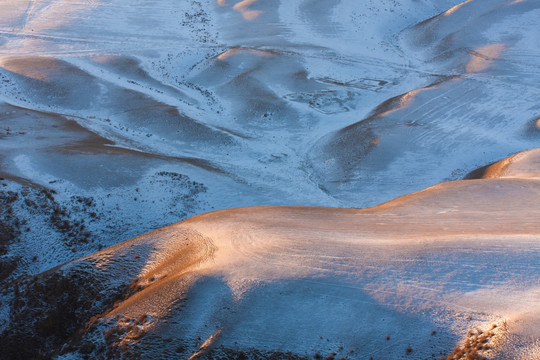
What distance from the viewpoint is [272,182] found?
26797mm

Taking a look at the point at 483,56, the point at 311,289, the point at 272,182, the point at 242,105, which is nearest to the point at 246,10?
the point at 242,105

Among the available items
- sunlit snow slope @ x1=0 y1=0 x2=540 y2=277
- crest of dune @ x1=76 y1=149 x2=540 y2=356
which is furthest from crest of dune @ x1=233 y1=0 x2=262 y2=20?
crest of dune @ x1=76 y1=149 x2=540 y2=356

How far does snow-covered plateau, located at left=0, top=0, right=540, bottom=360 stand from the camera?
13.2 metres

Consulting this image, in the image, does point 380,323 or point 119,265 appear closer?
point 380,323

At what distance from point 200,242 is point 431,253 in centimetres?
856

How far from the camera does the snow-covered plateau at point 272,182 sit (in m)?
13.2

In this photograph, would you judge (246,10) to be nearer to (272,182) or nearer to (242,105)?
(242,105)

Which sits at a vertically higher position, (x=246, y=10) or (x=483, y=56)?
(x=246, y=10)

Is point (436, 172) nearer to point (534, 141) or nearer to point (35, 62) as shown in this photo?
point (534, 141)

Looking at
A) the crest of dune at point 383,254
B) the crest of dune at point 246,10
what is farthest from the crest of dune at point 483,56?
the crest of dune at point 246,10

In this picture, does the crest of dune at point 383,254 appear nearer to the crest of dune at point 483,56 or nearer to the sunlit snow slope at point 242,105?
the sunlit snow slope at point 242,105

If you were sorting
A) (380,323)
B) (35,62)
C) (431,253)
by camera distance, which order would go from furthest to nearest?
(35,62) < (431,253) < (380,323)

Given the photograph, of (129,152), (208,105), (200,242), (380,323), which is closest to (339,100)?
(208,105)

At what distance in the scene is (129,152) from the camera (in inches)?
1093
